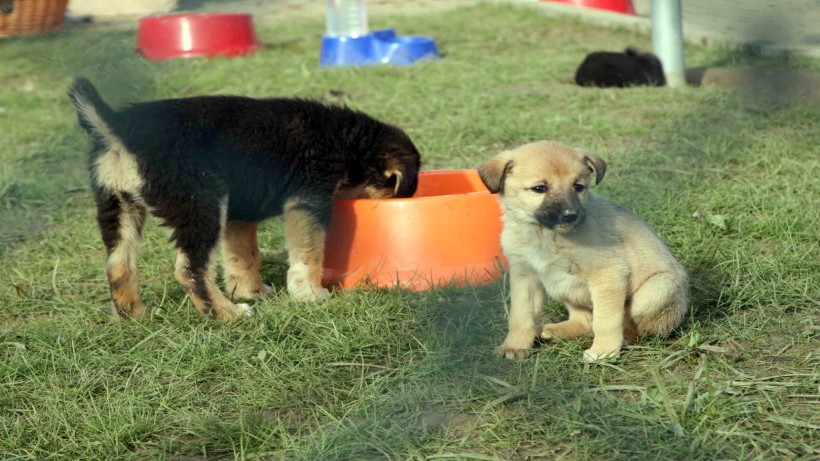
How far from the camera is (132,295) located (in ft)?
11.8

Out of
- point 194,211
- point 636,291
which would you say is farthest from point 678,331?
point 194,211

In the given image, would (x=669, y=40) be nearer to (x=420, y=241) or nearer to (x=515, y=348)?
(x=420, y=241)

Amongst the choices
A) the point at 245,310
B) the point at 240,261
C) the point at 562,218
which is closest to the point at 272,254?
the point at 240,261

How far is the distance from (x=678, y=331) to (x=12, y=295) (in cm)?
251

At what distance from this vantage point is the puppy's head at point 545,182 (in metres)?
2.93

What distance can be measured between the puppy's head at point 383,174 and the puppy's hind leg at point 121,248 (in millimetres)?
859

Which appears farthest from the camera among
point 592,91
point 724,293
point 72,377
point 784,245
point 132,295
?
point 592,91

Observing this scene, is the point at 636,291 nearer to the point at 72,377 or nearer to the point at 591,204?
the point at 591,204

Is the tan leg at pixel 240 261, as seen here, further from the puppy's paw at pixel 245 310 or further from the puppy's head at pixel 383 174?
the puppy's head at pixel 383 174

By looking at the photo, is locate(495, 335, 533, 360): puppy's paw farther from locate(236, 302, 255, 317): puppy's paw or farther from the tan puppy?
locate(236, 302, 255, 317): puppy's paw

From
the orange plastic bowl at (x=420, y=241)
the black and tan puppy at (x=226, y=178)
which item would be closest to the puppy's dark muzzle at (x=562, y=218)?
the orange plastic bowl at (x=420, y=241)

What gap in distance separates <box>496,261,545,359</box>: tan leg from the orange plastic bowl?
632 millimetres

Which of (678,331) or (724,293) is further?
(724,293)


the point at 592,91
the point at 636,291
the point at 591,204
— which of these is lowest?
the point at 592,91
